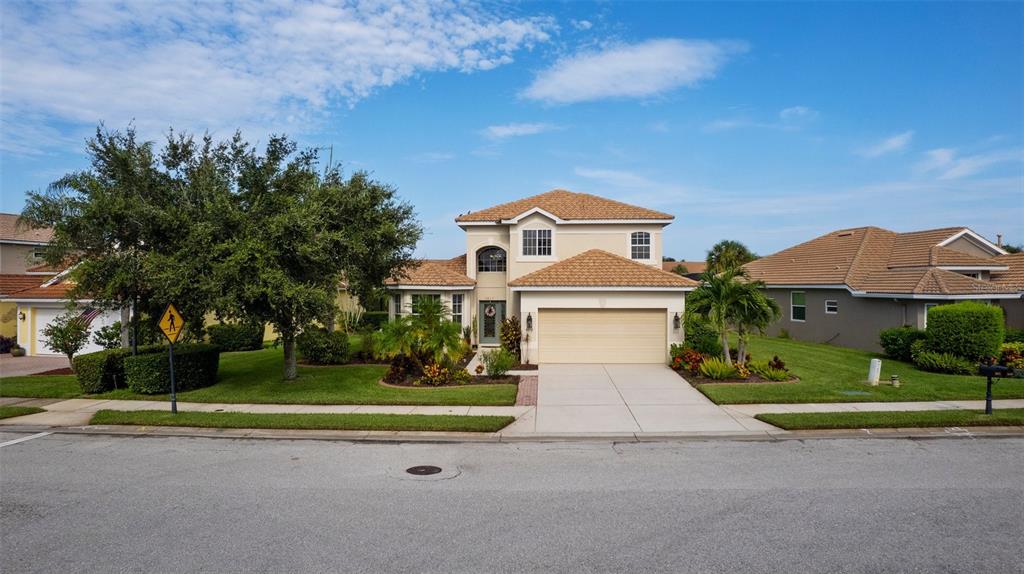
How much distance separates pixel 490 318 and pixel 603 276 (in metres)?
6.51

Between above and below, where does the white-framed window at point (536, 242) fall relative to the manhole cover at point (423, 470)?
above

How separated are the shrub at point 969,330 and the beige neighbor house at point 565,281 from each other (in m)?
7.88

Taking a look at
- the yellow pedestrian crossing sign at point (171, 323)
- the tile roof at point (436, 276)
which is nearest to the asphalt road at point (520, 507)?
the yellow pedestrian crossing sign at point (171, 323)

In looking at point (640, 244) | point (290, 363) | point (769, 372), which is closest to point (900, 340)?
point (769, 372)

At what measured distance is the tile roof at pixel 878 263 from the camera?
2216 centimetres

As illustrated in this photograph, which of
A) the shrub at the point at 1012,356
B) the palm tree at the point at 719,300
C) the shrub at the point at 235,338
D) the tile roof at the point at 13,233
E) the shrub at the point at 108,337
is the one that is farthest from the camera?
the tile roof at the point at 13,233

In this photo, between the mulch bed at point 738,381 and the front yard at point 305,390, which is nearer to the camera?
the front yard at point 305,390

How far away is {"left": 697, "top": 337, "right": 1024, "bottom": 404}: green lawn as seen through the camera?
13.8 m

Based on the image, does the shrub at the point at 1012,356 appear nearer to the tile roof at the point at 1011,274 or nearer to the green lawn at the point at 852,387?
the green lawn at the point at 852,387

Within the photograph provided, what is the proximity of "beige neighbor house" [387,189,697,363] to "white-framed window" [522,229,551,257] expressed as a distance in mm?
43

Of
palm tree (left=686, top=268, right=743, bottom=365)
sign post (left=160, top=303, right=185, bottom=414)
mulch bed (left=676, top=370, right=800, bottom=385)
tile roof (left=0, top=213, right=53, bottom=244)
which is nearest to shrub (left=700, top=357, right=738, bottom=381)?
mulch bed (left=676, top=370, right=800, bottom=385)

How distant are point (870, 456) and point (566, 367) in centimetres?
1081

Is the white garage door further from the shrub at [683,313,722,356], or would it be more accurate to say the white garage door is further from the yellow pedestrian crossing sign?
the shrub at [683,313,722,356]

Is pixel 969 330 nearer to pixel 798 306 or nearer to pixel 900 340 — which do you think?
pixel 900 340
